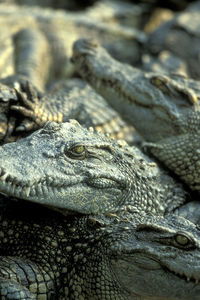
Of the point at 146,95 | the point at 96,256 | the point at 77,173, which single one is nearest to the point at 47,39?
the point at 146,95

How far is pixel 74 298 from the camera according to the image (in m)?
2.69

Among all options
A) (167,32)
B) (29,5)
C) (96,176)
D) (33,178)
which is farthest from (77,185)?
(29,5)

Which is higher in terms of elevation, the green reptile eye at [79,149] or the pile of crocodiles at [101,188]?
the green reptile eye at [79,149]

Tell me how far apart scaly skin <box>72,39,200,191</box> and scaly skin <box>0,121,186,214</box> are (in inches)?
14.0

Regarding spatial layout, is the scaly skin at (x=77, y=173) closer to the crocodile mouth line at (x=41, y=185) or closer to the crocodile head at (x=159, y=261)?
the crocodile mouth line at (x=41, y=185)

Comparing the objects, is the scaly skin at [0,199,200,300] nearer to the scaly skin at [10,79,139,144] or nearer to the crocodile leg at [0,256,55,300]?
the crocodile leg at [0,256,55,300]

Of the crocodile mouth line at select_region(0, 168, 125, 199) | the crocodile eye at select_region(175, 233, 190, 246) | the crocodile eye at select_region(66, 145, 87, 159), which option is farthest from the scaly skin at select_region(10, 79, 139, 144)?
the crocodile eye at select_region(175, 233, 190, 246)

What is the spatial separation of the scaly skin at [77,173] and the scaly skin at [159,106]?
357 mm

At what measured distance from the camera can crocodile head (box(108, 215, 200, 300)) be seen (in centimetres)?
240

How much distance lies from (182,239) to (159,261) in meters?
0.17

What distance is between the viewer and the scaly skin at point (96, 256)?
243 cm

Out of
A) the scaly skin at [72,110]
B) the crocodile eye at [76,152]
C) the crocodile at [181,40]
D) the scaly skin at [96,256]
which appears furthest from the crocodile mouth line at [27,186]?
the crocodile at [181,40]

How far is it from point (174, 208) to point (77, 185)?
0.84m

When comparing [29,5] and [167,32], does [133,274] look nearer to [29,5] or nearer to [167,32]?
[167,32]
